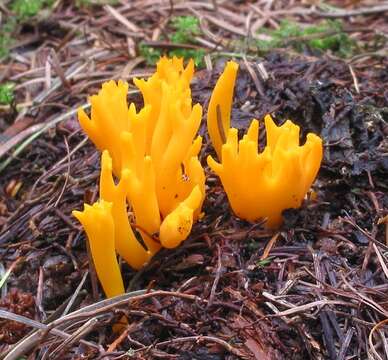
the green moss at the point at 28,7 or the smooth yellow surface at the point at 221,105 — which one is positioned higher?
the green moss at the point at 28,7

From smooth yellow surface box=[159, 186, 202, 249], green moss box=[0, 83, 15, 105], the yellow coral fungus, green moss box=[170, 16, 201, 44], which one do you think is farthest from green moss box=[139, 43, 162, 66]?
smooth yellow surface box=[159, 186, 202, 249]

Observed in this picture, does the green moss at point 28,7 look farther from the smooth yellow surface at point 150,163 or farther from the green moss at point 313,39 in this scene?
the smooth yellow surface at point 150,163

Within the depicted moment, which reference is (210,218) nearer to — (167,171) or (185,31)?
(167,171)

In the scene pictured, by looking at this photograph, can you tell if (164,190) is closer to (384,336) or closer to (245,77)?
(384,336)

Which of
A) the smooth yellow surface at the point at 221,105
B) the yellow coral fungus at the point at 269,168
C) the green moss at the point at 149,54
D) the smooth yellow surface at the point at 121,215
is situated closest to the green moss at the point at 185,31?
the green moss at the point at 149,54

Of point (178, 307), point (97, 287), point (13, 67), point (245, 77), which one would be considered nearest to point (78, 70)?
point (13, 67)
